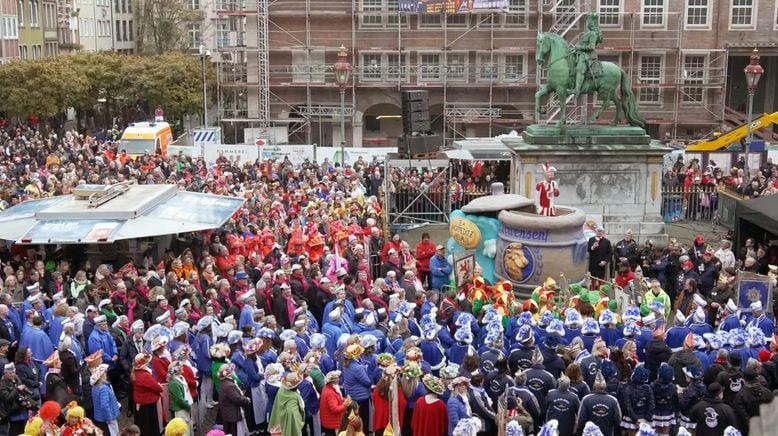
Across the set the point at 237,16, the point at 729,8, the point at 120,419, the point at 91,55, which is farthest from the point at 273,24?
the point at 120,419

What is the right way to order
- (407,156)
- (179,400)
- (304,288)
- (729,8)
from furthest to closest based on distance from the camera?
(729,8) → (407,156) → (304,288) → (179,400)

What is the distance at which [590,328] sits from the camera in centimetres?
1295

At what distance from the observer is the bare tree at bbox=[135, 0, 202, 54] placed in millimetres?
68500

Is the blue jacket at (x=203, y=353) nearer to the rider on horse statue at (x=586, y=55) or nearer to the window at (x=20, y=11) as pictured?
the rider on horse statue at (x=586, y=55)

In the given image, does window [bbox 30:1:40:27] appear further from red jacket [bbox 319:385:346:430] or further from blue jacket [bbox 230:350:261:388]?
red jacket [bbox 319:385:346:430]

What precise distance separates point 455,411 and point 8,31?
178 feet

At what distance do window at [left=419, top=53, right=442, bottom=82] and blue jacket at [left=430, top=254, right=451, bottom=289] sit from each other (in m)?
29.3

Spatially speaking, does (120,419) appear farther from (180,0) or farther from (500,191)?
(180,0)

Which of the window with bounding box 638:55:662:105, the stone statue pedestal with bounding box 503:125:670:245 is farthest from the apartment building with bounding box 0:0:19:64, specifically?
the stone statue pedestal with bounding box 503:125:670:245

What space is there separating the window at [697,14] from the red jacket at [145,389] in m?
38.6

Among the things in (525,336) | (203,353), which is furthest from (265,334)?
(525,336)

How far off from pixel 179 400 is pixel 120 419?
2.40m

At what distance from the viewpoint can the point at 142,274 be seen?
→ 16984 millimetres

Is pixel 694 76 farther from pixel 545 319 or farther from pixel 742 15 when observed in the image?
pixel 545 319
